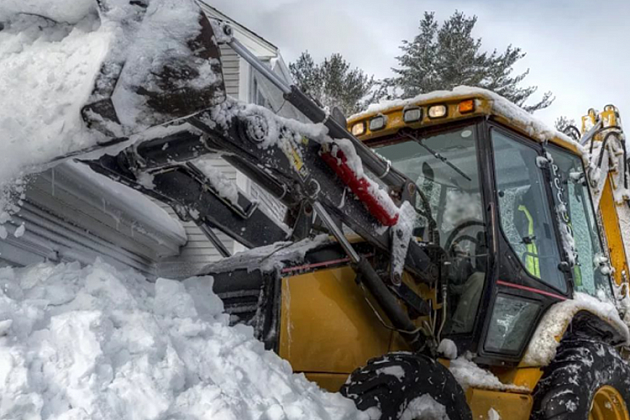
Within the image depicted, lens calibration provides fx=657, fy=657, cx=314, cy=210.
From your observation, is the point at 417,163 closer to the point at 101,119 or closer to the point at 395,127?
the point at 395,127

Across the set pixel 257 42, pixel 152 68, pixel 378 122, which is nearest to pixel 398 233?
pixel 378 122

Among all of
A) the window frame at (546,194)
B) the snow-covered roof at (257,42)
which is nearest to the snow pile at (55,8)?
the window frame at (546,194)

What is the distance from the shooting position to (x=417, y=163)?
464cm

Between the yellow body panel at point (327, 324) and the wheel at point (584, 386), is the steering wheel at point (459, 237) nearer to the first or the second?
the yellow body panel at point (327, 324)

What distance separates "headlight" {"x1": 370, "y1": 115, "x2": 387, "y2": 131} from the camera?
4.65 metres

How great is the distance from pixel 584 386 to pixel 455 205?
136 cm

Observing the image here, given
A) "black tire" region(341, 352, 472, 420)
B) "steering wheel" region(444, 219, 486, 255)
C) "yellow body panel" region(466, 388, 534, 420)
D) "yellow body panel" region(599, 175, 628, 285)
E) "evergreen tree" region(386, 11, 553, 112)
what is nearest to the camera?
"black tire" region(341, 352, 472, 420)

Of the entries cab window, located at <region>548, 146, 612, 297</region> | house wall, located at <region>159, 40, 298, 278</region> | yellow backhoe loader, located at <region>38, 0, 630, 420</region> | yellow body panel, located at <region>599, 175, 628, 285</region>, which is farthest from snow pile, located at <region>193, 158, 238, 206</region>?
yellow body panel, located at <region>599, 175, 628, 285</region>

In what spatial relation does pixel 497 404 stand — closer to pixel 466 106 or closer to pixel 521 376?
pixel 521 376

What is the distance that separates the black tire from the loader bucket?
1557 mm

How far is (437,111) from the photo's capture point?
439 centimetres

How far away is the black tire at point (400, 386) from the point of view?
3.13 m

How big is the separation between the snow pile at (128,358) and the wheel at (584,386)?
60.4 inches

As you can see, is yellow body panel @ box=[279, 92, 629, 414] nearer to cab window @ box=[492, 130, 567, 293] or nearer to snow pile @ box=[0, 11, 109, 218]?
cab window @ box=[492, 130, 567, 293]
